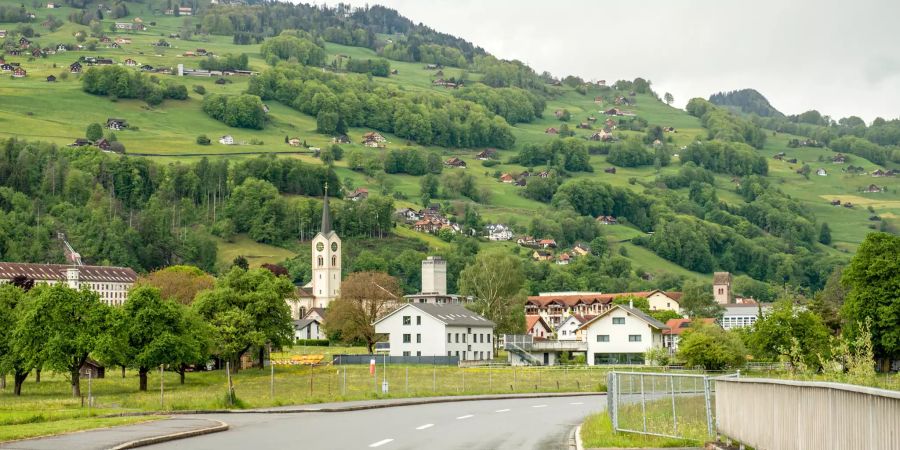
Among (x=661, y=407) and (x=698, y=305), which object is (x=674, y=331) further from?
(x=661, y=407)

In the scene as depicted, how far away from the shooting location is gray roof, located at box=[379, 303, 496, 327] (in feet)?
387

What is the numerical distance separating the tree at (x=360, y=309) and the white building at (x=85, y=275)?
58.2 meters

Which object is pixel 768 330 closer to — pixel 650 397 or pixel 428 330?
pixel 428 330

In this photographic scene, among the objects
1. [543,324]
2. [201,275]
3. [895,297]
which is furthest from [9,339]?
[543,324]

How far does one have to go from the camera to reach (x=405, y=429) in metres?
35.6

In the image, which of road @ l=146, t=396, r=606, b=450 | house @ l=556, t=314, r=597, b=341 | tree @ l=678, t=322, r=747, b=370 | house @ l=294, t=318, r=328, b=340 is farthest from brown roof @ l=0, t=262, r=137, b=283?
road @ l=146, t=396, r=606, b=450

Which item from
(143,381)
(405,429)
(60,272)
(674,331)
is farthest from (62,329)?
(60,272)

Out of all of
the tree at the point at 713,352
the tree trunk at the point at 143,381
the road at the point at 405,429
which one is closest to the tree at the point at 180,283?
the tree trunk at the point at 143,381

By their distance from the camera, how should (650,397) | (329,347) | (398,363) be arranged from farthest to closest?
(329,347) < (398,363) < (650,397)

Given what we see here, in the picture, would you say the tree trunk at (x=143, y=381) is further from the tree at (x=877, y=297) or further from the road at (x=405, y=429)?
the tree at (x=877, y=297)

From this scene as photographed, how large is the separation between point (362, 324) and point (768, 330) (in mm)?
48588

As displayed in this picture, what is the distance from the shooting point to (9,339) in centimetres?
7844

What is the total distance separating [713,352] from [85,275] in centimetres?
12785

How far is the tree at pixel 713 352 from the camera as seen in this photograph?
276ft
